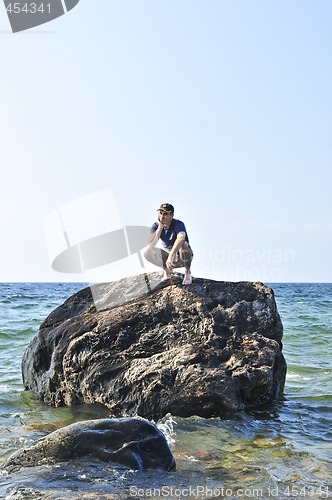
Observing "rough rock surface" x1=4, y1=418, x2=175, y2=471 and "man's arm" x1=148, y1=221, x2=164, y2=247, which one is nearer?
"rough rock surface" x1=4, y1=418, x2=175, y2=471

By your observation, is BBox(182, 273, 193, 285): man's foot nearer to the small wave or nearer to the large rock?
the large rock

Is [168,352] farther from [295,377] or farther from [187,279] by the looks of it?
[295,377]

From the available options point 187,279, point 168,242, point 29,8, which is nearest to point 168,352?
point 187,279

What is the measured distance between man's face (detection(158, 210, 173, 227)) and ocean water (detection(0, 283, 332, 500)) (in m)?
3.25

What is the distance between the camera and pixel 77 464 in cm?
515

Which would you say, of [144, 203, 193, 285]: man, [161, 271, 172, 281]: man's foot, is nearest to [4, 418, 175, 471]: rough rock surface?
[161, 271, 172, 281]: man's foot

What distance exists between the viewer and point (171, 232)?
9.40 m

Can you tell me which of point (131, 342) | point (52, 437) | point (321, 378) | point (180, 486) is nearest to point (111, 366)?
point (131, 342)

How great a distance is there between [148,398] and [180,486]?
239cm

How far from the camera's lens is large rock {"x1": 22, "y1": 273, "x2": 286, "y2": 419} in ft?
24.1

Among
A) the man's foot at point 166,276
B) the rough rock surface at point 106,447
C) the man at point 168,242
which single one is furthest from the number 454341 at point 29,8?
the man's foot at point 166,276

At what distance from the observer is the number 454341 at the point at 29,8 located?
212 inches

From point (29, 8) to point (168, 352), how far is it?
469 cm

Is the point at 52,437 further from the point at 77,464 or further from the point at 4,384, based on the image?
the point at 4,384
